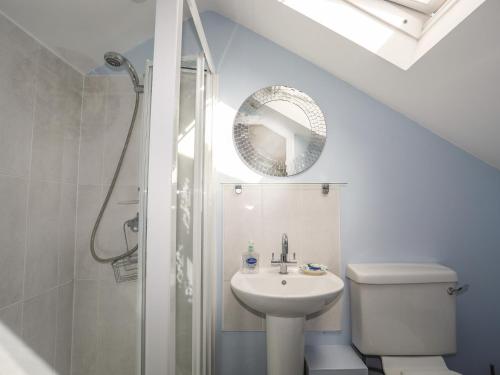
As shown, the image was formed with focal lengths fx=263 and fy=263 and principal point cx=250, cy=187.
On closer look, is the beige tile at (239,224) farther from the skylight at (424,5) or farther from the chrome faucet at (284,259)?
the skylight at (424,5)

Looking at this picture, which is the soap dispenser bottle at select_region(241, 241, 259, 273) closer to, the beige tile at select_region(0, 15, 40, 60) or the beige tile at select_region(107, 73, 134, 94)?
the beige tile at select_region(107, 73, 134, 94)

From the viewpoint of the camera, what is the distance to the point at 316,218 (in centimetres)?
154

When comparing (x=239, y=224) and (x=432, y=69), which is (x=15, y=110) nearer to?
(x=239, y=224)

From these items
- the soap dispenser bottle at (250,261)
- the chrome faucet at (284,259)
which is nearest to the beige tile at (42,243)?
the soap dispenser bottle at (250,261)

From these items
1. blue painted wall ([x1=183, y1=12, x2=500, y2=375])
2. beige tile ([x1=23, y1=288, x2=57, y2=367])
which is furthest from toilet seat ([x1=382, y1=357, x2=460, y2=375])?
beige tile ([x1=23, y1=288, x2=57, y2=367])

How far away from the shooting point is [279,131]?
61.6 inches

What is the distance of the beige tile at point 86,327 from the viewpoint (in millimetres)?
868

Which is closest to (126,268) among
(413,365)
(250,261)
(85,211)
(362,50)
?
(85,211)

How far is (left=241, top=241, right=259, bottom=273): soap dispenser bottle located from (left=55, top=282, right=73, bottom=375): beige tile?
79cm

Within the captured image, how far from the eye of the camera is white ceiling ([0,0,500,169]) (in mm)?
704

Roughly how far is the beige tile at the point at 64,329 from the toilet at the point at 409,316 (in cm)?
129

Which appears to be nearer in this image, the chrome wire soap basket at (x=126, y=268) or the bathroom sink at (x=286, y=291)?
the chrome wire soap basket at (x=126, y=268)

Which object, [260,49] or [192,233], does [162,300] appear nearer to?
[192,233]

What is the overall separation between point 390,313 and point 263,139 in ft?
3.78
